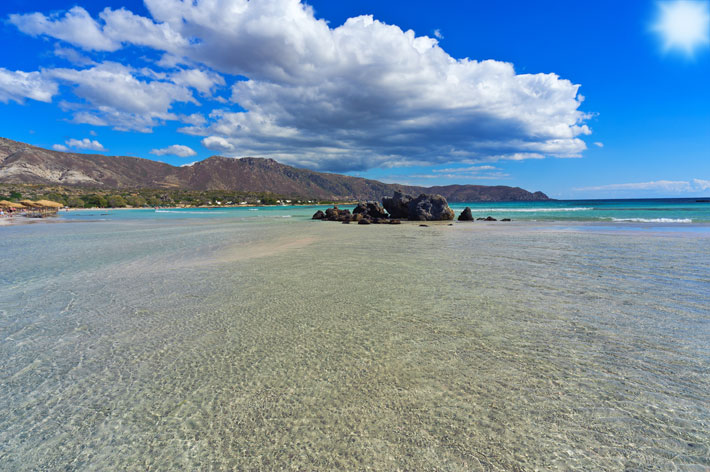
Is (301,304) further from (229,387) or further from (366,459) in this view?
(366,459)

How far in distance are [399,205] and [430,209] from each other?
629 cm

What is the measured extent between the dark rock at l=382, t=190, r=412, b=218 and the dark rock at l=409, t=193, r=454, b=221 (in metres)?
2.91

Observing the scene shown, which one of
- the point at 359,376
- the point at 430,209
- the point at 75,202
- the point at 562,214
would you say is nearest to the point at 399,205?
the point at 430,209

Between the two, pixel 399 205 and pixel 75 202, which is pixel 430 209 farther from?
pixel 75 202

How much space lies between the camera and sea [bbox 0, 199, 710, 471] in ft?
8.99

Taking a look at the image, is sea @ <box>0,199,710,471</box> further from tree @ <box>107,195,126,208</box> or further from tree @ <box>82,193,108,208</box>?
tree @ <box>107,195,126,208</box>

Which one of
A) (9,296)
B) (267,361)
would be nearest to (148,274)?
(9,296)

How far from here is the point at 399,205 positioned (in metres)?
49.2

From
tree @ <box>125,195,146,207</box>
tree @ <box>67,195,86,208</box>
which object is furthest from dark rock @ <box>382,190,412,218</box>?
tree @ <box>125,195,146,207</box>

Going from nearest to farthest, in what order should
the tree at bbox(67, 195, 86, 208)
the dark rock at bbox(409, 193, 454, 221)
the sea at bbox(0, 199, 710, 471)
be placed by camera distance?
1. the sea at bbox(0, 199, 710, 471)
2. the dark rock at bbox(409, 193, 454, 221)
3. the tree at bbox(67, 195, 86, 208)

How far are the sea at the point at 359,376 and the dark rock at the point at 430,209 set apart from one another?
3513 centimetres

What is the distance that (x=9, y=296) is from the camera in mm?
7703

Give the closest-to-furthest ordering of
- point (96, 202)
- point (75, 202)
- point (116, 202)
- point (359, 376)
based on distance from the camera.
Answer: point (359, 376) < point (75, 202) < point (96, 202) < point (116, 202)

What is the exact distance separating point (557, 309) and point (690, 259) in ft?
31.2
